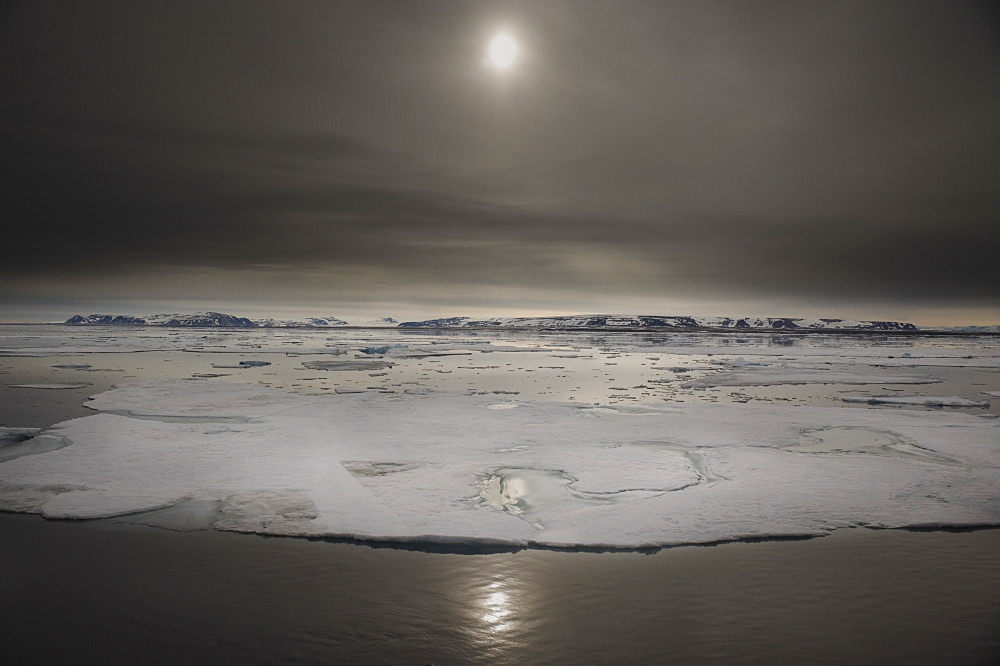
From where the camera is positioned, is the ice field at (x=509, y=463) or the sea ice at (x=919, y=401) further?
the sea ice at (x=919, y=401)

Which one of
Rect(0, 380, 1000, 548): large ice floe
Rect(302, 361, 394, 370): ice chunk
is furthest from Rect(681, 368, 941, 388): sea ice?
Rect(302, 361, 394, 370): ice chunk

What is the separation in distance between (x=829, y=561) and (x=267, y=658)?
4.82 m

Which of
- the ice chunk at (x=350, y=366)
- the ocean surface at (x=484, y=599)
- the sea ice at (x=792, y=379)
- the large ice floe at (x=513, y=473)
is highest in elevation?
the ice chunk at (x=350, y=366)

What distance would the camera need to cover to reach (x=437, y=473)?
813cm

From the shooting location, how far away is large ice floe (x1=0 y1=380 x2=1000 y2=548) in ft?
20.8

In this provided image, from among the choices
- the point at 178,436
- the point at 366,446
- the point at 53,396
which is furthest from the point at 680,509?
the point at 53,396

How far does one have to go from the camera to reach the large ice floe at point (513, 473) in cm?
635

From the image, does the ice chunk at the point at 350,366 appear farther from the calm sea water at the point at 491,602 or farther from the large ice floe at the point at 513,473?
the calm sea water at the point at 491,602

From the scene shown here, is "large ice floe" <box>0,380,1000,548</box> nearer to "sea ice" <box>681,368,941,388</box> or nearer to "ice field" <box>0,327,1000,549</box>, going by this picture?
"ice field" <box>0,327,1000,549</box>

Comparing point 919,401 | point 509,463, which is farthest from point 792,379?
point 509,463

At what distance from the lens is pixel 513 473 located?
824cm

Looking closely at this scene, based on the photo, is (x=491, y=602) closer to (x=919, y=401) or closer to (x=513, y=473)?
(x=513, y=473)

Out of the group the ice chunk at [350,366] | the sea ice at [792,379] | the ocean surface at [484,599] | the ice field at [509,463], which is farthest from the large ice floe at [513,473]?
the ice chunk at [350,366]

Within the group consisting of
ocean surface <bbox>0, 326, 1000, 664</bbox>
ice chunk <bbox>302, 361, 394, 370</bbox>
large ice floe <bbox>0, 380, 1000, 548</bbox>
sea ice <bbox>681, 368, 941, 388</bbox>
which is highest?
Result: ice chunk <bbox>302, 361, 394, 370</bbox>
